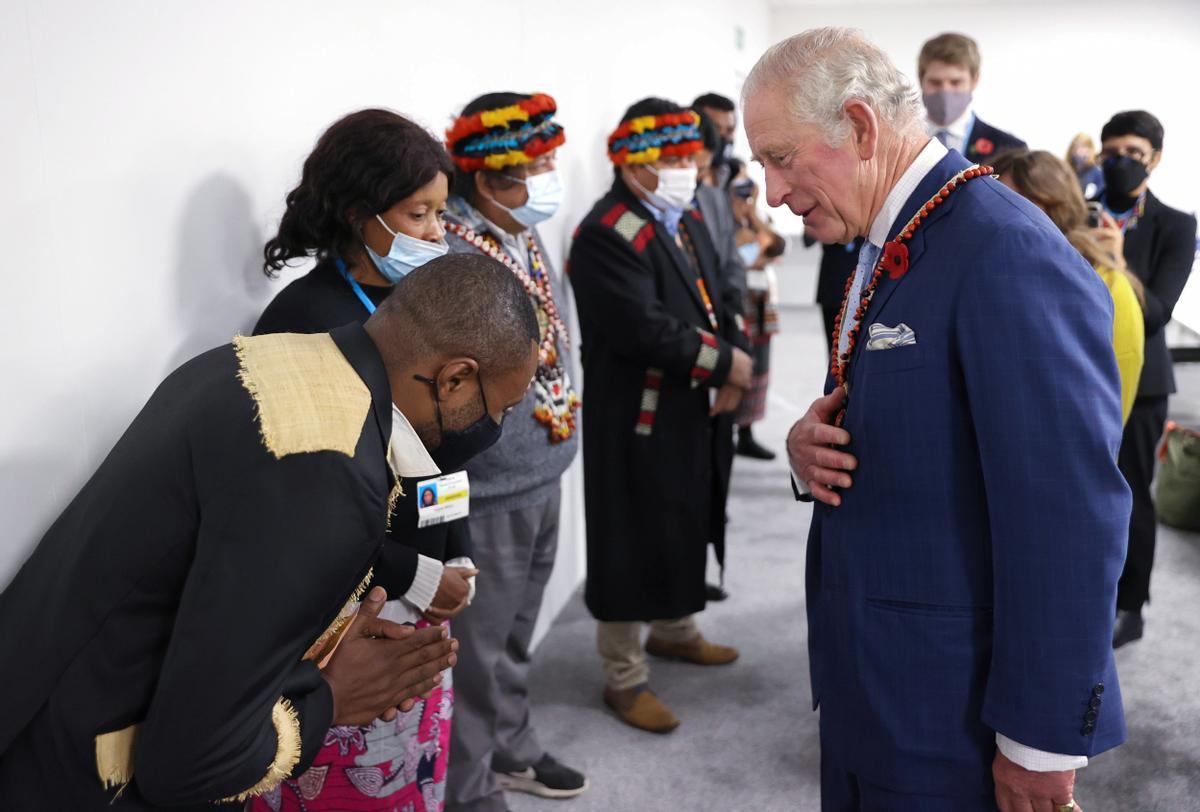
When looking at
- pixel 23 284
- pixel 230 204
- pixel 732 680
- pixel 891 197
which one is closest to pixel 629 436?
pixel 732 680

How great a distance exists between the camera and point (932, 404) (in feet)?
4.15

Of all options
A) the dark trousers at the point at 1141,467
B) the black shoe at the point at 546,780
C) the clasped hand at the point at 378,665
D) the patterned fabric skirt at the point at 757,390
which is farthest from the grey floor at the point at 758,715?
the clasped hand at the point at 378,665

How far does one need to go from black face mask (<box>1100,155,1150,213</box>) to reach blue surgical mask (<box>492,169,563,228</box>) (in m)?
2.10

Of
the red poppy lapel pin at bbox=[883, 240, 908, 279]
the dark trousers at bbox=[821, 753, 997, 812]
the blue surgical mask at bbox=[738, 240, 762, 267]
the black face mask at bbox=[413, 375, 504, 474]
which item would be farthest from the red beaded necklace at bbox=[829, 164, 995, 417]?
the blue surgical mask at bbox=[738, 240, 762, 267]

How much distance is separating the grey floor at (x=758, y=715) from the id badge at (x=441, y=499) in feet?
3.61

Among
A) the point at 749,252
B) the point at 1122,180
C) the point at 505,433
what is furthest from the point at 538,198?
the point at 749,252

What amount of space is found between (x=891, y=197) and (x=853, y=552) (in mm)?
498

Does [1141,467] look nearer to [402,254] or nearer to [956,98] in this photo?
[956,98]

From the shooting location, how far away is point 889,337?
4.26ft

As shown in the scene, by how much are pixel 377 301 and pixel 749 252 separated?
3478mm

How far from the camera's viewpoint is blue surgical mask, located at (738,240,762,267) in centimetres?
506

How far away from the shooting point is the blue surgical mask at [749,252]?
5.06 m

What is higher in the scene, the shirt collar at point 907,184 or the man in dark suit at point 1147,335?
the shirt collar at point 907,184

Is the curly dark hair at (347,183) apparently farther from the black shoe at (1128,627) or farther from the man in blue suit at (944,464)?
the black shoe at (1128,627)
